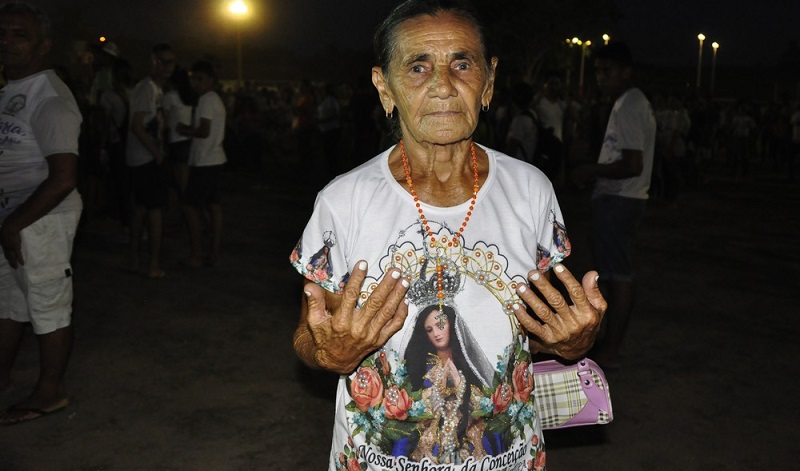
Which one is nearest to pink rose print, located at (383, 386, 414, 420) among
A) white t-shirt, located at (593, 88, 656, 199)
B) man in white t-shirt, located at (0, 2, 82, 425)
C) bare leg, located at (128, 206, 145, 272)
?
man in white t-shirt, located at (0, 2, 82, 425)

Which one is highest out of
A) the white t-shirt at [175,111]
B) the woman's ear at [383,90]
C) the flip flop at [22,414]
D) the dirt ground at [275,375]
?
the woman's ear at [383,90]

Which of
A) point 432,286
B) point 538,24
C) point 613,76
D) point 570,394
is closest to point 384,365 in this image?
point 432,286

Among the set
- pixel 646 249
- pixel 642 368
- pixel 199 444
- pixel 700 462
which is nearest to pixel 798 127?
pixel 646 249

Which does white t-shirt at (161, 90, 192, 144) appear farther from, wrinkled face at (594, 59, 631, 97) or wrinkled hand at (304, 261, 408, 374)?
wrinkled hand at (304, 261, 408, 374)

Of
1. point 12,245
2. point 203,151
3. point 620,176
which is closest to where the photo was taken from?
point 12,245

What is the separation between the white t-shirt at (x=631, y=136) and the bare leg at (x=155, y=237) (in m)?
4.49

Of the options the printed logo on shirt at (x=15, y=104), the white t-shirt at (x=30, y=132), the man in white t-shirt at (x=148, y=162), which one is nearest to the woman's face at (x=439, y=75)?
the white t-shirt at (x=30, y=132)

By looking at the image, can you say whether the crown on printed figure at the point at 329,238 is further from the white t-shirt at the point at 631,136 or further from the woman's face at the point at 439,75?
the white t-shirt at the point at 631,136

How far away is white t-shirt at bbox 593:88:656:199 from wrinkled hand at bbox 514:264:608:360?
3696 millimetres

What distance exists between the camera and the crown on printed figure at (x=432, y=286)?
213cm

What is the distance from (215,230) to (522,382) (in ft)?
22.8

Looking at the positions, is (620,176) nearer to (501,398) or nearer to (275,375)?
(275,375)

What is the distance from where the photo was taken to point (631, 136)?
555cm

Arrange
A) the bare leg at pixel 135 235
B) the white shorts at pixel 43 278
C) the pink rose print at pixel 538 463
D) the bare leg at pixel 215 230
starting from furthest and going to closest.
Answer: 1. the bare leg at pixel 215 230
2. the bare leg at pixel 135 235
3. the white shorts at pixel 43 278
4. the pink rose print at pixel 538 463
